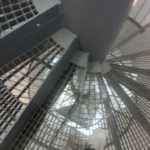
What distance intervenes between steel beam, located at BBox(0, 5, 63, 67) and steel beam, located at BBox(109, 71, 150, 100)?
172cm

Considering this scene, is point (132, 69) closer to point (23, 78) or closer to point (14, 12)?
point (23, 78)

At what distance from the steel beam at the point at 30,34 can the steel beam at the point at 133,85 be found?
1.72 metres

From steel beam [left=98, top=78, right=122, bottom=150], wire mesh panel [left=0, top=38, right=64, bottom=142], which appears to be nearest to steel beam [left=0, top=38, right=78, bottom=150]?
wire mesh panel [left=0, top=38, right=64, bottom=142]

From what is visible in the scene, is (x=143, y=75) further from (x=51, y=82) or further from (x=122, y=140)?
(x=51, y=82)

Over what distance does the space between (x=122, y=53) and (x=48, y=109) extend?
7.77 feet

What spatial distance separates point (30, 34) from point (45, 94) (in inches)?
29.2

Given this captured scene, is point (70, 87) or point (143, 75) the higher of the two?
point (143, 75)

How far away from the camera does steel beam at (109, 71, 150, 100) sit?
4.21 metres

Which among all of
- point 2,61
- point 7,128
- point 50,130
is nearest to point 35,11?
point 2,61

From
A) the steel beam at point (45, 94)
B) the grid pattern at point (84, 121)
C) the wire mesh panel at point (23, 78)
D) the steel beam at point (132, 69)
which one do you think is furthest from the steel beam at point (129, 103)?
the wire mesh panel at point (23, 78)

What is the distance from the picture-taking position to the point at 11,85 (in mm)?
2602

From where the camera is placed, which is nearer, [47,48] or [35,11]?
[35,11]

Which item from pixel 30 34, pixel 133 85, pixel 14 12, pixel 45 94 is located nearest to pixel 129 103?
pixel 133 85

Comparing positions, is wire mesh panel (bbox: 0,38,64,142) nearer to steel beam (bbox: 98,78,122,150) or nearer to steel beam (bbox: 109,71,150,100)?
steel beam (bbox: 98,78,122,150)
